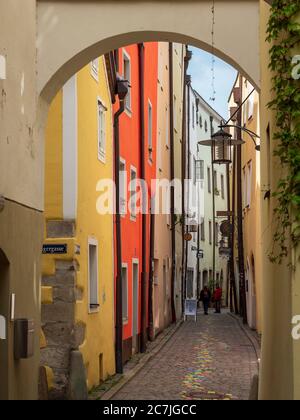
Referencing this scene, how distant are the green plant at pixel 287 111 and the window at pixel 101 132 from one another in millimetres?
8484

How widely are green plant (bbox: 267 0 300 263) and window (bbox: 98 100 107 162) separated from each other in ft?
27.8

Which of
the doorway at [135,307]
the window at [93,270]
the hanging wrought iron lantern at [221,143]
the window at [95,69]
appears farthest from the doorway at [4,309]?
the doorway at [135,307]

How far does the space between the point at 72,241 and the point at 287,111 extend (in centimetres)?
655

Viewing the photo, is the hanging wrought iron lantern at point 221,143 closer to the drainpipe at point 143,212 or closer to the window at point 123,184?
the window at point 123,184

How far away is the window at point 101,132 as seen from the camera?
1570 centimetres

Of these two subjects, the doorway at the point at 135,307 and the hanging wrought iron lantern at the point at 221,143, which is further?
the doorway at the point at 135,307

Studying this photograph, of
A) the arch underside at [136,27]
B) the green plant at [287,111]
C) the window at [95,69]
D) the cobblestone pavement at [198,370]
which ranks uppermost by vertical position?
the window at [95,69]

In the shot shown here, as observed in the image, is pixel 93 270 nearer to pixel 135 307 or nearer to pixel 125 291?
pixel 125 291

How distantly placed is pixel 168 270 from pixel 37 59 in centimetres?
2037

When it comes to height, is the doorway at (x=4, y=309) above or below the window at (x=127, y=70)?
below

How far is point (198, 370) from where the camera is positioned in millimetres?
16797

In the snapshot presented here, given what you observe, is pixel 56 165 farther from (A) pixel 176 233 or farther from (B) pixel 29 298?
(A) pixel 176 233

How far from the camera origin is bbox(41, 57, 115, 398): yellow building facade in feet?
41.9
